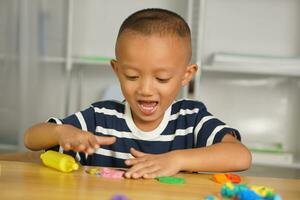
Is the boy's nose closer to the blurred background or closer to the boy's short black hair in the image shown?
the boy's short black hair

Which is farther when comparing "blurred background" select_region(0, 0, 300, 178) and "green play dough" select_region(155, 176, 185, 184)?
"blurred background" select_region(0, 0, 300, 178)

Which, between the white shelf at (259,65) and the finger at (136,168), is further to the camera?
the white shelf at (259,65)

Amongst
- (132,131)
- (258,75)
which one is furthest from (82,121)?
(258,75)

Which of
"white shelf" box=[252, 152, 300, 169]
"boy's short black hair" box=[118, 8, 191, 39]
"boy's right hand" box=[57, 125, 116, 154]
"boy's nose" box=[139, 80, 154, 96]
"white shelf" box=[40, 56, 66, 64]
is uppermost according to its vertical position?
"boy's short black hair" box=[118, 8, 191, 39]

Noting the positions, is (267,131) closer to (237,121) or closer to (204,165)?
(237,121)

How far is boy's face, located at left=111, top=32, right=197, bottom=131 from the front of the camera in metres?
0.91

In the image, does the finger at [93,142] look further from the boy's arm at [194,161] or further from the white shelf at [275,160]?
the white shelf at [275,160]

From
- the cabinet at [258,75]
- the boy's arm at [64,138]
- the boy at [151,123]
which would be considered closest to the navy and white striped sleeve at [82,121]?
the boy at [151,123]

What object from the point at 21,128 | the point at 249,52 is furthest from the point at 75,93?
the point at 249,52

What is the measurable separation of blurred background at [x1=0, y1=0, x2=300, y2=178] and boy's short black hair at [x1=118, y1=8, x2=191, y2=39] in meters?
1.04

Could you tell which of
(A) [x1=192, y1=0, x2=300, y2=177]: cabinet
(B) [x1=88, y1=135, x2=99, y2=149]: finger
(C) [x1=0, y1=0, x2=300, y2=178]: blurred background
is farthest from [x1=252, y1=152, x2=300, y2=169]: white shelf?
(B) [x1=88, y1=135, x2=99, y2=149]: finger

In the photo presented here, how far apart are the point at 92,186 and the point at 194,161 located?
0.24 meters

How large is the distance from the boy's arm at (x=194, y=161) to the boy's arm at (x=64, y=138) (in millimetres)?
68

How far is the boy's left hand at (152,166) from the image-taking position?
703 mm
